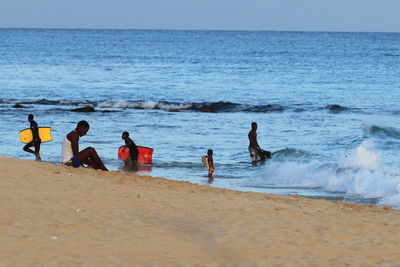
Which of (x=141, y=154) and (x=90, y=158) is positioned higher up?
(x=90, y=158)

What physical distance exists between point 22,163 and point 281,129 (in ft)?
49.5

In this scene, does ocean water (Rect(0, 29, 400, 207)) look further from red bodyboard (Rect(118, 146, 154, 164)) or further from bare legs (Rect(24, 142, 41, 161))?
bare legs (Rect(24, 142, 41, 161))

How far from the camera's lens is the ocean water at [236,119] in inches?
684

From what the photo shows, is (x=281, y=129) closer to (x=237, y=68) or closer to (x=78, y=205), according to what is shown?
(x=78, y=205)

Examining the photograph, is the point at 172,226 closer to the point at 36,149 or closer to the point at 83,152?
the point at 83,152

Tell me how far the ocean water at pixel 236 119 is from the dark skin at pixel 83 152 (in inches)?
105

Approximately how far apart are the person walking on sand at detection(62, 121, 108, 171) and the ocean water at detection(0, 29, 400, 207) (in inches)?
106

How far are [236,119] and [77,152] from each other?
17.7 metres

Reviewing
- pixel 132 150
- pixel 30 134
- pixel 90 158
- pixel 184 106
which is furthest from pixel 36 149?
pixel 184 106

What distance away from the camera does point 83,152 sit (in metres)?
14.7

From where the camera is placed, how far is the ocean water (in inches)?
684

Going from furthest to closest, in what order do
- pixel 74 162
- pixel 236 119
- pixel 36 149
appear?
1. pixel 236 119
2. pixel 36 149
3. pixel 74 162

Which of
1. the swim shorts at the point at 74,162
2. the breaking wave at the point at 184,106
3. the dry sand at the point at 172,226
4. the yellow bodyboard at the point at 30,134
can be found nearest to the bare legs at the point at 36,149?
the yellow bodyboard at the point at 30,134

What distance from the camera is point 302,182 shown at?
16.8 m
